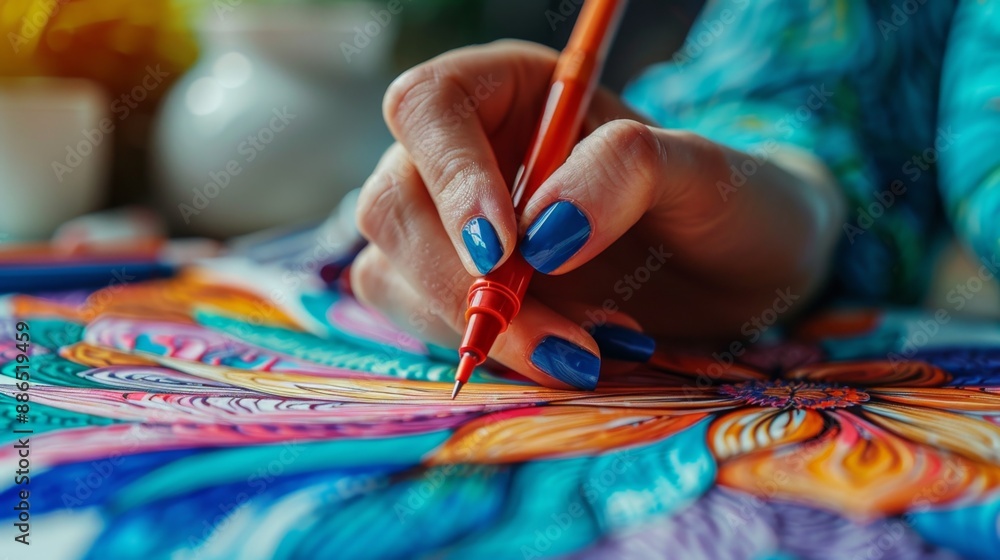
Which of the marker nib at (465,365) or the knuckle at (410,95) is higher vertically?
the knuckle at (410,95)

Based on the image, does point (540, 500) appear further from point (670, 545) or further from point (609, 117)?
point (609, 117)

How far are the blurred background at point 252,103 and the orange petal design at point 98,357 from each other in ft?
1.31

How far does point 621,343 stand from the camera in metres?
0.39

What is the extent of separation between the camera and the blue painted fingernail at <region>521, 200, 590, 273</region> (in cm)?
33

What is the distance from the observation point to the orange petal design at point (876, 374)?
0.37m

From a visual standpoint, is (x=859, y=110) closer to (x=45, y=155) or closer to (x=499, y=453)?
(x=499, y=453)

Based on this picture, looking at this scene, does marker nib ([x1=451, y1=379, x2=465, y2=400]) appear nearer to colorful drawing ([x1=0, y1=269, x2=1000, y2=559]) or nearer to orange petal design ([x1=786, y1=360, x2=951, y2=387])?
colorful drawing ([x1=0, y1=269, x2=1000, y2=559])

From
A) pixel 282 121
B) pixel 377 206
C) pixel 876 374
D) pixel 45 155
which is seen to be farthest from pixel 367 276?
pixel 45 155

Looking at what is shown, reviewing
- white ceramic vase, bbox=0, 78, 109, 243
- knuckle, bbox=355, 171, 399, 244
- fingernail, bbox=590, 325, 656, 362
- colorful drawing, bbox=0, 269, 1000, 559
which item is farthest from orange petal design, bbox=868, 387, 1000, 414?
white ceramic vase, bbox=0, 78, 109, 243

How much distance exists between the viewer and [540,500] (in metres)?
0.26

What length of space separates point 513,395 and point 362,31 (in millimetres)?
621

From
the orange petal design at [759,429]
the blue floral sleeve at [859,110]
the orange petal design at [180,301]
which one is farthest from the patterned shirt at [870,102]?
the orange petal design at [180,301]

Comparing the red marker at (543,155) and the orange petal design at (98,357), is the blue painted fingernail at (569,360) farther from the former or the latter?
the orange petal design at (98,357)

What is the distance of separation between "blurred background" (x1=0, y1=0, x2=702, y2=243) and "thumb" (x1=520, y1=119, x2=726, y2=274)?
0.50 m
